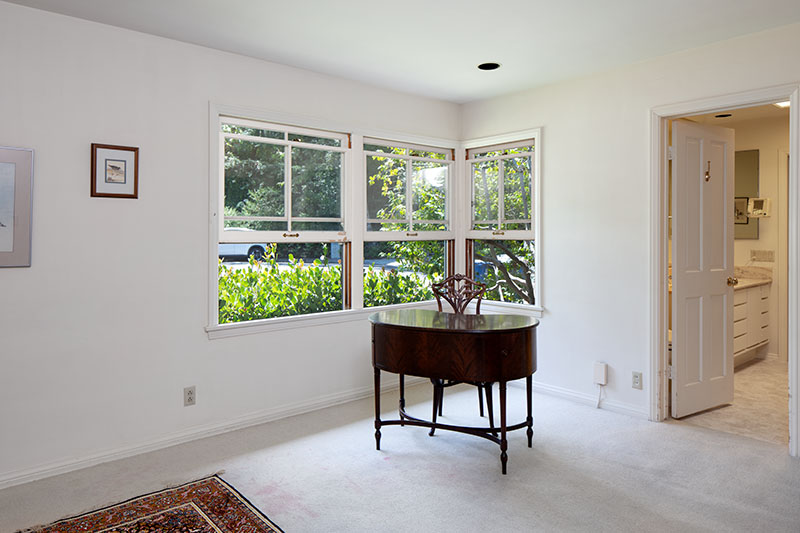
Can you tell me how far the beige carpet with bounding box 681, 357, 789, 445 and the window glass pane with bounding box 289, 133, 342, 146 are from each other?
3.29 meters

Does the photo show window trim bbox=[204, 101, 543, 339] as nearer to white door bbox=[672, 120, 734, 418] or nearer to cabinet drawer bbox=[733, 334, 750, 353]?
white door bbox=[672, 120, 734, 418]

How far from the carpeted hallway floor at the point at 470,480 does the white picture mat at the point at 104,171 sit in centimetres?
158

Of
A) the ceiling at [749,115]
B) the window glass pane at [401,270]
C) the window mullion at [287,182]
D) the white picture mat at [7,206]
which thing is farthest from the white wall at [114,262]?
the ceiling at [749,115]

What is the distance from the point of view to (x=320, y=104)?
4219 mm

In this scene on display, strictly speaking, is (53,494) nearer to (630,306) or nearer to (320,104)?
(320,104)

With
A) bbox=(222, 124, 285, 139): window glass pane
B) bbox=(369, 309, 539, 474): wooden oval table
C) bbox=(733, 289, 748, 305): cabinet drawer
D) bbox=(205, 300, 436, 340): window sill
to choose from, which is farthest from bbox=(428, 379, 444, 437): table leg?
bbox=(733, 289, 748, 305): cabinet drawer

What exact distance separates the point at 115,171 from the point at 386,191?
2.17 meters

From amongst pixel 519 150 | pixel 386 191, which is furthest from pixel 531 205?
pixel 386 191

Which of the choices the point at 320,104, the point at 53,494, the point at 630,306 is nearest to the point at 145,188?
the point at 320,104

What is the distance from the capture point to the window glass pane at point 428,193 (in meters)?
5.03

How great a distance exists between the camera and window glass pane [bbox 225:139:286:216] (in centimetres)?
381

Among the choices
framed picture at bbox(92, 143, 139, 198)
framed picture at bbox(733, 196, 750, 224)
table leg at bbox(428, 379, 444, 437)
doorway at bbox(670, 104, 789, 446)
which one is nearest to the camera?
framed picture at bbox(92, 143, 139, 198)

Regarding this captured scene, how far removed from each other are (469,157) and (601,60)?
159 centimetres

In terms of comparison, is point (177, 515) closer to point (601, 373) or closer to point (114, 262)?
point (114, 262)
